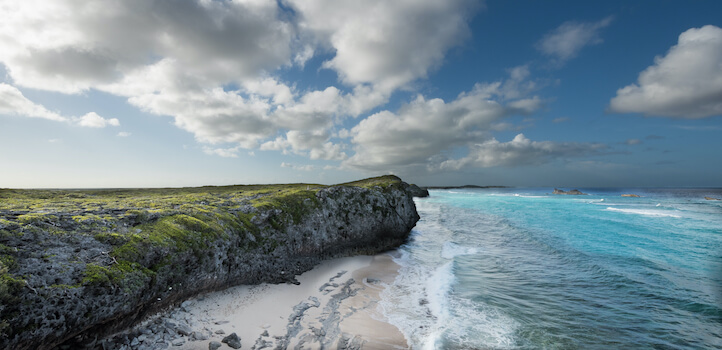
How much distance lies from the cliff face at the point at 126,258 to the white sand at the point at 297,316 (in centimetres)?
103

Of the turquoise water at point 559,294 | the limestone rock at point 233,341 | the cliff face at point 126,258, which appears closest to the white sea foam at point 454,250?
the turquoise water at point 559,294

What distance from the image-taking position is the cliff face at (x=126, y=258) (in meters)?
7.32

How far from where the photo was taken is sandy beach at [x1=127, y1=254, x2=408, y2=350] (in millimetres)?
10195

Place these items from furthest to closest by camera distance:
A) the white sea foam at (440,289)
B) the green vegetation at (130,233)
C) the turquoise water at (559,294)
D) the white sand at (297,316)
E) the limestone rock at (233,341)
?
the white sea foam at (440,289) → the turquoise water at (559,294) → the white sand at (297,316) → the limestone rock at (233,341) → the green vegetation at (130,233)

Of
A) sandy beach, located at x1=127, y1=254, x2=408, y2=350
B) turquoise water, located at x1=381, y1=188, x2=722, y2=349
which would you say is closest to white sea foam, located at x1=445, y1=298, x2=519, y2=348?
turquoise water, located at x1=381, y1=188, x2=722, y2=349

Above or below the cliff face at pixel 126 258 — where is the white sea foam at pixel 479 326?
below

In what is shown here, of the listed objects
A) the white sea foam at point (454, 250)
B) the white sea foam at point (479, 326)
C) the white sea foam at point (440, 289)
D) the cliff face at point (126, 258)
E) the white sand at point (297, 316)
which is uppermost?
the cliff face at point (126, 258)

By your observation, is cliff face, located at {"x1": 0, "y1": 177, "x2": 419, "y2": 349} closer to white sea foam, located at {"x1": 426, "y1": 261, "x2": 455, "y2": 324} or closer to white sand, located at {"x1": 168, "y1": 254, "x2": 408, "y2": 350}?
white sand, located at {"x1": 168, "y1": 254, "x2": 408, "y2": 350}

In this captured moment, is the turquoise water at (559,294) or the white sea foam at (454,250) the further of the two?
the white sea foam at (454,250)

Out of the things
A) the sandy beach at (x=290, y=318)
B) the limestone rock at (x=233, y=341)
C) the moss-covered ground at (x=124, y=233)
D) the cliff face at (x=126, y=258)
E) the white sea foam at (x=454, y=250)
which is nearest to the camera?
the cliff face at (x=126, y=258)

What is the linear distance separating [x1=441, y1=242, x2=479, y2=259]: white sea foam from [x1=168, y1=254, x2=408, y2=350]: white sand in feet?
33.4

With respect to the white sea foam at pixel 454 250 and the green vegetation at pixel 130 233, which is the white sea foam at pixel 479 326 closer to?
the white sea foam at pixel 454 250

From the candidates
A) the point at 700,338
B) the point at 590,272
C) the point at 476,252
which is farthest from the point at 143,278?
the point at 590,272

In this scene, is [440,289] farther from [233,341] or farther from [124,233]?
[124,233]
